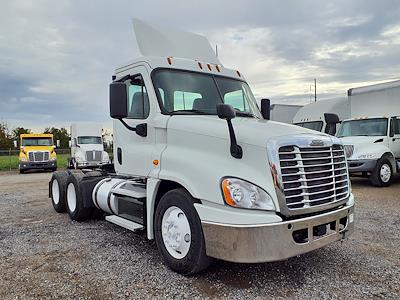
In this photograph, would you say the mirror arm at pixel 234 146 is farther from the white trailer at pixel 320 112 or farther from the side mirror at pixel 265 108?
the white trailer at pixel 320 112

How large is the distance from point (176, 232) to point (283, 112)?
15267mm

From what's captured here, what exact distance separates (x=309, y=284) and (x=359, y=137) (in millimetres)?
9570

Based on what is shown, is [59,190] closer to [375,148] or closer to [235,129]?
[235,129]

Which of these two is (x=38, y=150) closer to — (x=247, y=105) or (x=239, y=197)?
(x=247, y=105)

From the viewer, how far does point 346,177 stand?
4285 mm

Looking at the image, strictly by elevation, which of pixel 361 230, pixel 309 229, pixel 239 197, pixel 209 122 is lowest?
pixel 361 230

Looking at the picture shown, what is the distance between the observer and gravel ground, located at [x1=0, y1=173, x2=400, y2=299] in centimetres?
359

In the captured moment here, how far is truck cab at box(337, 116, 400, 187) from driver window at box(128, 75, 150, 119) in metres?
8.46

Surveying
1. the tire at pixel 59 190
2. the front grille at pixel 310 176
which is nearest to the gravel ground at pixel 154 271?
the front grille at pixel 310 176

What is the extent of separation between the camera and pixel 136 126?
15.7 ft

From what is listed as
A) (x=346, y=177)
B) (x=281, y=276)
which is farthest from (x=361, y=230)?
(x=281, y=276)

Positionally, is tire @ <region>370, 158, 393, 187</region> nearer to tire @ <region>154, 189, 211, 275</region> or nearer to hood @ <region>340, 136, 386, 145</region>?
hood @ <region>340, 136, 386, 145</region>

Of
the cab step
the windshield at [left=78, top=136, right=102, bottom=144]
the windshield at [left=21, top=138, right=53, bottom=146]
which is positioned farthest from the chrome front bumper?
the windshield at [left=21, top=138, right=53, bottom=146]

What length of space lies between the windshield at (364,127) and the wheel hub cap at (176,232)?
10145 millimetres
